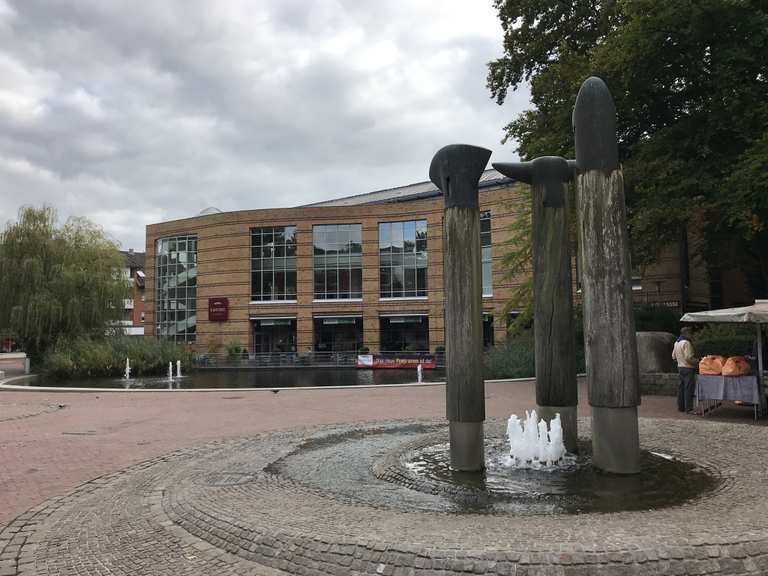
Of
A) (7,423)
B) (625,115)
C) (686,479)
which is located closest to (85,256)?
(7,423)

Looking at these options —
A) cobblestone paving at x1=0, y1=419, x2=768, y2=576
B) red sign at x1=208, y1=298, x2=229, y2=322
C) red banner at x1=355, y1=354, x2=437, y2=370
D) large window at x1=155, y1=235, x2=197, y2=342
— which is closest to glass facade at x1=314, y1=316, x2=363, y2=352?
red sign at x1=208, y1=298, x2=229, y2=322

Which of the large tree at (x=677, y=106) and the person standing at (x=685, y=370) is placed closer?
the person standing at (x=685, y=370)

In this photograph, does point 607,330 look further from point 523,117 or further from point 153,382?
Result: point 153,382

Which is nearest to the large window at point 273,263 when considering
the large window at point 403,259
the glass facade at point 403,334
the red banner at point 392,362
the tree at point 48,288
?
the large window at point 403,259

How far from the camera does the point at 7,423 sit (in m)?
12.3

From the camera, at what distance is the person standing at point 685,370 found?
38.4ft

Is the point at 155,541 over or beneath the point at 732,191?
beneath

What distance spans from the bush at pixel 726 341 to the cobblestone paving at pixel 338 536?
1187 centimetres

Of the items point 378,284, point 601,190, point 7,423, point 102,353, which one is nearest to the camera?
point 601,190

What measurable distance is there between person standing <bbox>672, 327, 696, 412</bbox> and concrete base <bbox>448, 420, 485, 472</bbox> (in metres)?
7.16

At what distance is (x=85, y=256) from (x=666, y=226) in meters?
30.1

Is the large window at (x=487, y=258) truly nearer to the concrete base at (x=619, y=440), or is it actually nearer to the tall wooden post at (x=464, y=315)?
the tall wooden post at (x=464, y=315)

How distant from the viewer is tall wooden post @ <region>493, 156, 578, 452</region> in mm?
7387

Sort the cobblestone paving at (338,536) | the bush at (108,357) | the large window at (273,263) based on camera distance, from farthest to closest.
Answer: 1. the large window at (273,263)
2. the bush at (108,357)
3. the cobblestone paving at (338,536)
